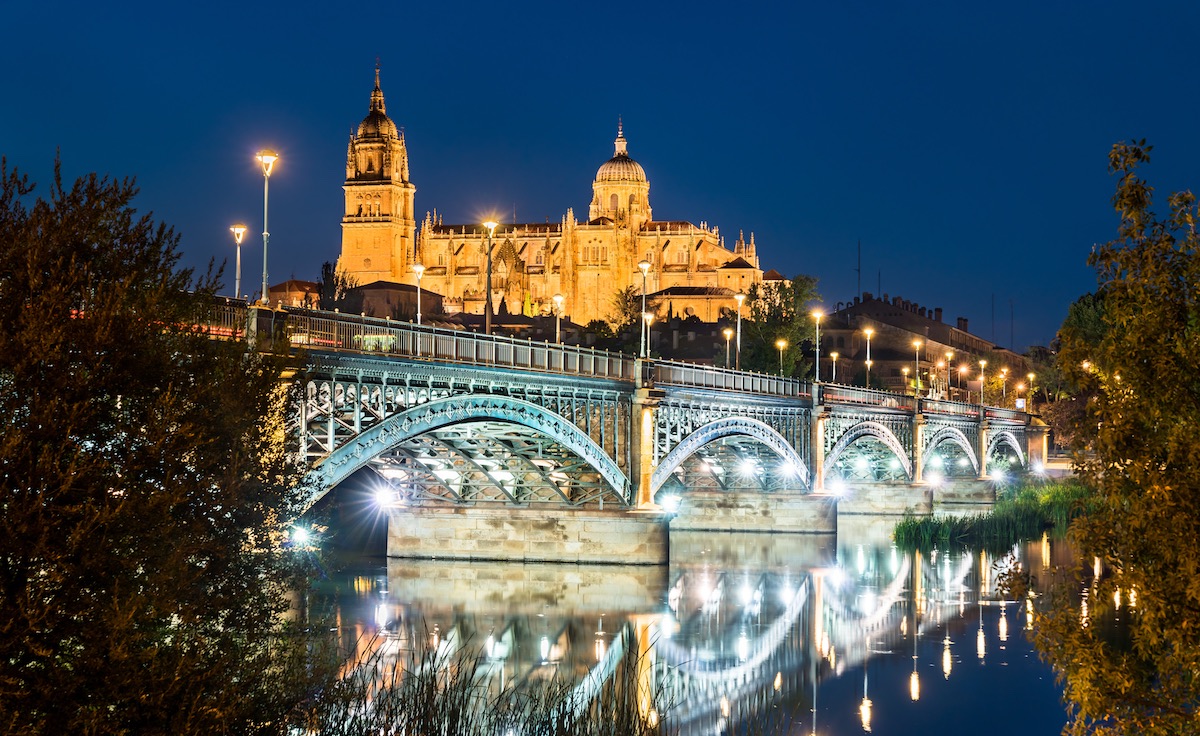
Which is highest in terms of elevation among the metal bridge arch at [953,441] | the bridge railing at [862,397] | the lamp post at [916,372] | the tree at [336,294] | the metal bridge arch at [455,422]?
the tree at [336,294]

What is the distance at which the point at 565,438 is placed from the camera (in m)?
38.0

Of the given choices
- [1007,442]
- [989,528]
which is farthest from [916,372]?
[989,528]

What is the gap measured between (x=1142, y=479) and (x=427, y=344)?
19.5m

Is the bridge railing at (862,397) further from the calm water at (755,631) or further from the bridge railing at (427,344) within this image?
the bridge railing at (427,344)

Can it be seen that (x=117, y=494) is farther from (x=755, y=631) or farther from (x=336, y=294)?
(x=336, y=294)

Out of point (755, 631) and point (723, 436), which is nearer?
point (755, 631)

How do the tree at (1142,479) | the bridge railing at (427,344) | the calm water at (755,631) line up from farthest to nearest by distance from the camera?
1. the calm water at (755,631)
2. the bridge railing at (427,344)
3. the tree at (1142,479)

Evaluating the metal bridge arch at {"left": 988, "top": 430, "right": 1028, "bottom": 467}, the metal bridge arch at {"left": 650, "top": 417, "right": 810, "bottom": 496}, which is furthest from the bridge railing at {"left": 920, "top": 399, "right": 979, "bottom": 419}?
the metal bridge arch at {"left": 650, "top": 417, "right": 810, "bottom": 496}

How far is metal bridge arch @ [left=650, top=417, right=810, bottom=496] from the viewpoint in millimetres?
46094

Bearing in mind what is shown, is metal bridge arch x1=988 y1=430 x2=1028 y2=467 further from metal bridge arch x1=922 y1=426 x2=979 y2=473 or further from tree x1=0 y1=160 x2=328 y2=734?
tree x1=0 y1=160 x2=328 y2=734

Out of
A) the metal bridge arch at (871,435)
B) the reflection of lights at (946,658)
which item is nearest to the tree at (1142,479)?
the reflection of lights at (946,658)

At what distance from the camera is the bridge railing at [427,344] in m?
27.1

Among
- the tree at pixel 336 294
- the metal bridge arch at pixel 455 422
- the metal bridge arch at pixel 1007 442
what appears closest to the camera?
the metal bridge arch at pixel 455 422

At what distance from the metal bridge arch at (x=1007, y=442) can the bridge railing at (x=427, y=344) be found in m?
59.2
